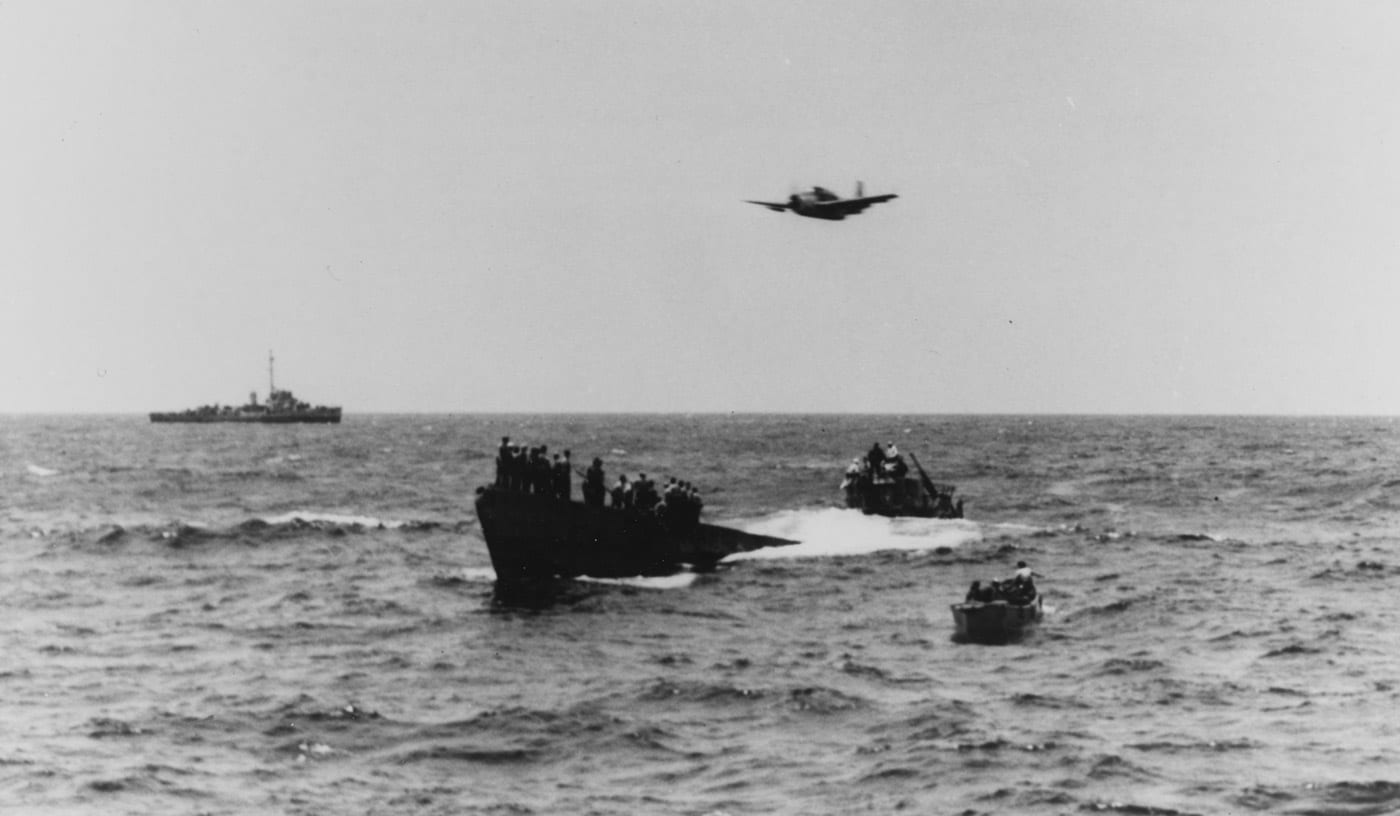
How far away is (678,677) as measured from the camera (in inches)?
819

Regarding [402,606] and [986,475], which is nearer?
[402,606]

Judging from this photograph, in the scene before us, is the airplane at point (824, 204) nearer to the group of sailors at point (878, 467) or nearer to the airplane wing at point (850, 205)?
the airplane wing at point (850, 205)

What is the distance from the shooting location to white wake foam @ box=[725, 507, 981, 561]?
125 feet

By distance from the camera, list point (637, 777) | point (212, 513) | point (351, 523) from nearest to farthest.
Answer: point (637, 777), point (351, 523), point (212, 513)

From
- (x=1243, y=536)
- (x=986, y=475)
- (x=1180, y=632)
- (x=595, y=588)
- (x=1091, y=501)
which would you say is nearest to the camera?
(x=1180, y=632)

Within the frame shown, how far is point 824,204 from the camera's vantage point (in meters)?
24.9

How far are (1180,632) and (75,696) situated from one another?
696 inches

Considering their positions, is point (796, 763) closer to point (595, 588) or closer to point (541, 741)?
point (541, 741)

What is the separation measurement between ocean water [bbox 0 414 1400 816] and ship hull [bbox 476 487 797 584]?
0.82 meters

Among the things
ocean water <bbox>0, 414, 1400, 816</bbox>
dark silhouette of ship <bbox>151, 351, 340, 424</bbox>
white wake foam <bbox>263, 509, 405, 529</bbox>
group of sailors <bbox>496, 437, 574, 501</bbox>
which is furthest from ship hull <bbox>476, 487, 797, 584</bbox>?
dark silhouette of ship <bbox>151, 351, 340, 424</bbox>

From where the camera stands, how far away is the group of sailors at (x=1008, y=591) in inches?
950

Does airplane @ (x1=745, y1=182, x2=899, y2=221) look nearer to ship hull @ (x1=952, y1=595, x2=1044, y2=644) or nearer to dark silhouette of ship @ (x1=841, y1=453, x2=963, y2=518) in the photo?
ship hull @ (x1=952, y1=595, x2=1044, y2=644)

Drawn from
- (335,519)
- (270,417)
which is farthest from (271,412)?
(335,519)

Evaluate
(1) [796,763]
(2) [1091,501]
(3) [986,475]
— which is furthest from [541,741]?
(3) [986,475]
